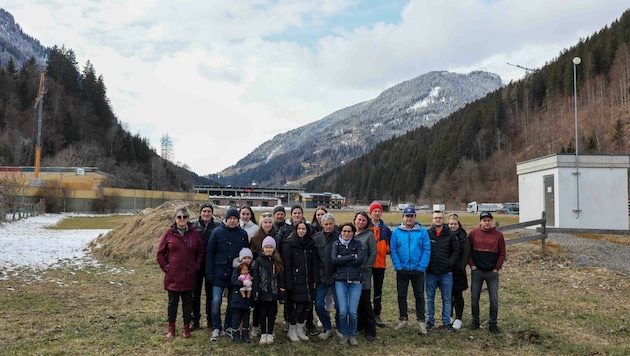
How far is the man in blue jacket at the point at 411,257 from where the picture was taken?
21.7 ft

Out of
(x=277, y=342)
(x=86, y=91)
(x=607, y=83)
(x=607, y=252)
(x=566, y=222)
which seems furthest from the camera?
(x=86, y=91)

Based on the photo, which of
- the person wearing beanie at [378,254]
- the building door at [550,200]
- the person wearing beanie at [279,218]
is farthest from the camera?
the building door at [550,200]

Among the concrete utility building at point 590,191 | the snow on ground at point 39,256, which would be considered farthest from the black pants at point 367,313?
the concrete utility building at point 590,191

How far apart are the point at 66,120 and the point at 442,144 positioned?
284 feet

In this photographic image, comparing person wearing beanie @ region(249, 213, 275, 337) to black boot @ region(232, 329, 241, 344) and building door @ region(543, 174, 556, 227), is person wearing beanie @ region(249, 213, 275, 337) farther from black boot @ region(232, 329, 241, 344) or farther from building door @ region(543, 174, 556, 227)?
building door @ region(543, 174, 556, 227)

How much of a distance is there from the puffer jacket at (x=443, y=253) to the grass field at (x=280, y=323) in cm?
99

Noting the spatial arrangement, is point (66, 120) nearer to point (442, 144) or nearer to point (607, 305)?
point (442, 144)

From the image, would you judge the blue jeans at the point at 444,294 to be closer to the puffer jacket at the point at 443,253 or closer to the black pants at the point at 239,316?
the puffer jacket at the point at 443,253

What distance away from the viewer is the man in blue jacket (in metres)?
6.60

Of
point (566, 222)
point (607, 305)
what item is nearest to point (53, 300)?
point (607, 305)

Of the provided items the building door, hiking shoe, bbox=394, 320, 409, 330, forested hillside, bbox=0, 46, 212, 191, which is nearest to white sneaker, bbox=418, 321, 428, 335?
hiking shoe, bbox=394, 320, 409, 330

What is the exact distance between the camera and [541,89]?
4043 inches

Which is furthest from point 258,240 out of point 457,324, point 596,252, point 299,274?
point 596,252

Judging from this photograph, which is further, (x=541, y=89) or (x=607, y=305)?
(x=541, y=89)
